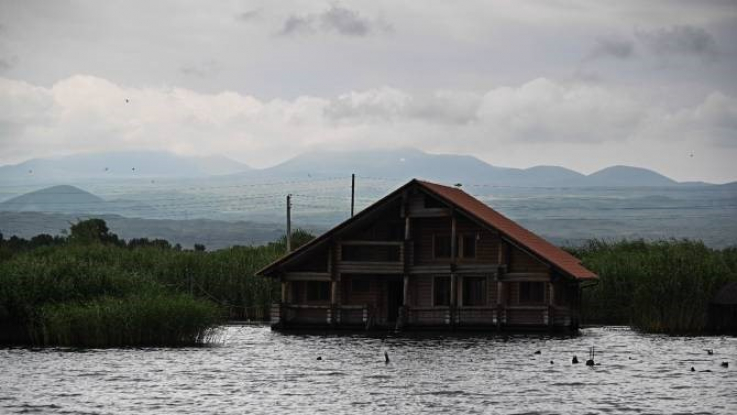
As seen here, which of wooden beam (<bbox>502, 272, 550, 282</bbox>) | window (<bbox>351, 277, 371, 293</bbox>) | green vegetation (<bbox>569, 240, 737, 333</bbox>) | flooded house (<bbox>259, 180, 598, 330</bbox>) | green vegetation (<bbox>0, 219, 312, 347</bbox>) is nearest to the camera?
green vegetation (<bbox>0, 219, 312, 347</bbox>)

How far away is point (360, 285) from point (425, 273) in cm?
447

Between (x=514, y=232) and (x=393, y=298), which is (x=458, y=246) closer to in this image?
(x=514, y=232)

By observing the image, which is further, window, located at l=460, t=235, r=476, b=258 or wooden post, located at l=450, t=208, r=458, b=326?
window, located at l=460, t=235, r=476, b=258

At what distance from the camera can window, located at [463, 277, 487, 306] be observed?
64.8 m

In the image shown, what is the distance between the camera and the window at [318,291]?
67625 mm

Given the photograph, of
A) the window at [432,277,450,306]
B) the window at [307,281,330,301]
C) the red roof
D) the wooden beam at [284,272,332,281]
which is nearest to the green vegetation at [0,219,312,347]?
the wooden beam at [284,272,332,281]

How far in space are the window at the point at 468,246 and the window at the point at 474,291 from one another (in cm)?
125

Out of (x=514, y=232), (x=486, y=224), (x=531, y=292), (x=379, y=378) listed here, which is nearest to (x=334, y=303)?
(x=486, y=224)

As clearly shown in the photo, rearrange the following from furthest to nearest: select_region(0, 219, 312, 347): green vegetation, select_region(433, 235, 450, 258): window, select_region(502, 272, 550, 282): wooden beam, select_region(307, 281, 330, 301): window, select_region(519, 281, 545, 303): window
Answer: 1. select_region(307, 281, 330, 301): window
2. select_region(433, 235, 450, 258): window
3. select_region(519, 281, 545, 303): window
4. select_region(502, 272, 550, 282): wooden beam
5. select_region(0, 219, 312, 347): green vegetation

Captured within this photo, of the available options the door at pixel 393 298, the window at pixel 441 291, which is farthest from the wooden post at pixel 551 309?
the door at pixel 393 298

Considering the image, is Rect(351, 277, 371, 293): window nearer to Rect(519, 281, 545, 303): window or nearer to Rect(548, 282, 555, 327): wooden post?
Rect(519, 281, 545, 303): window

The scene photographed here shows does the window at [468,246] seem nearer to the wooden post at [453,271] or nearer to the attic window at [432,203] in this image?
the wooden post at [453,271]

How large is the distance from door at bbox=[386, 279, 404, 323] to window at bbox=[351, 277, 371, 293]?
3.35 feet

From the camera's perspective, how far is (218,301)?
2928 inches
